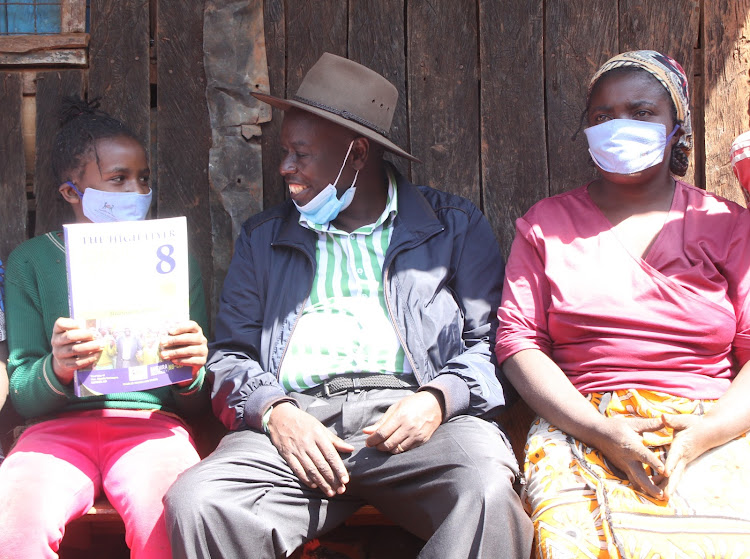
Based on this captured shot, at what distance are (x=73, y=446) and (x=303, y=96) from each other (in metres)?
1.58

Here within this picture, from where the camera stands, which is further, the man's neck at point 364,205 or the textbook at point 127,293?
the man's neck at point 364,205

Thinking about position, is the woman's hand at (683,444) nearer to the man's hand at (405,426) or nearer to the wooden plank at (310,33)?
the man's hand at (405,426)

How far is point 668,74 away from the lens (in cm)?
296

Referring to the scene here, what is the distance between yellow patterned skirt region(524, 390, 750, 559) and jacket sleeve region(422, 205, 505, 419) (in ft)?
0.87

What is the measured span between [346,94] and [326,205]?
46 centimetres

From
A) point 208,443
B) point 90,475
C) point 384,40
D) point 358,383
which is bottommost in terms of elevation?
point 208,443

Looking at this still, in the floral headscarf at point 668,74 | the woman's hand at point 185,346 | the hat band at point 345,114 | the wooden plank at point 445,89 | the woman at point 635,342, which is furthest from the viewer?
the wooden plank at point 445,89

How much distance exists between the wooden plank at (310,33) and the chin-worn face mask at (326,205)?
2.10ft

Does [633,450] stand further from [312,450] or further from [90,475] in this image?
[90,475]

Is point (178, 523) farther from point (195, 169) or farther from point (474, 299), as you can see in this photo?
point (195, 169)

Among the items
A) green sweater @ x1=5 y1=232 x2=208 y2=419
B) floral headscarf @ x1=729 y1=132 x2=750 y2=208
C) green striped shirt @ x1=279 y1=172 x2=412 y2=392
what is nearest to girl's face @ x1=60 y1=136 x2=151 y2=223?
green sweater @ x1=5 y1=232 x2=208 y2=419

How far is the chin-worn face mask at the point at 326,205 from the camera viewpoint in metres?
3.10

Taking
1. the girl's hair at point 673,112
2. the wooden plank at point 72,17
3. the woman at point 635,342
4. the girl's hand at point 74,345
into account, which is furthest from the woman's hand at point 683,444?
the wooden plank at point 72,17

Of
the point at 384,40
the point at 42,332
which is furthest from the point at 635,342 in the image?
the point at 42,332
